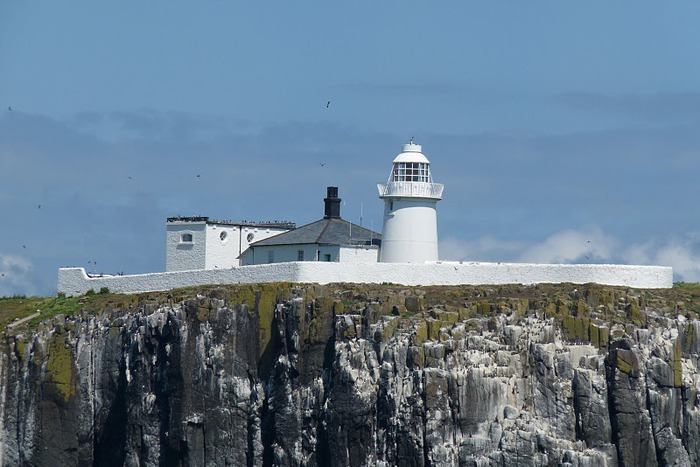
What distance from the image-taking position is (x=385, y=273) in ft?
337

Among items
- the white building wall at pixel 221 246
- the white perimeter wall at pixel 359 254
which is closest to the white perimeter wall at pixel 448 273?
the white perimeter wall at pixel 359 254

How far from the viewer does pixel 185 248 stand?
113 meters

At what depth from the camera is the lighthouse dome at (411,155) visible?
349 ft

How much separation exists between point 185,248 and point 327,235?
9.01m

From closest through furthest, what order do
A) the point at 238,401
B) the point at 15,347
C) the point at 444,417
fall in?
the point at 444,417
the point at 238,401
the point at 15,347

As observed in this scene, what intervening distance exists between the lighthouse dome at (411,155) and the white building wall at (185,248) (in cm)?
1176

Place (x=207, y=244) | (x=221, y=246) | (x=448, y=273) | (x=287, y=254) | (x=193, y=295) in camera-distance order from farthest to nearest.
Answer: (x=221, y=246) → (x=207, y=244) → (x=287, y=254) → (x=193, y=295) → (x=448, y=273)

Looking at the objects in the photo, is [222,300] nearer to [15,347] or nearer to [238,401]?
[238,401]

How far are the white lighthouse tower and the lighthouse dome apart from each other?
0.05 meters

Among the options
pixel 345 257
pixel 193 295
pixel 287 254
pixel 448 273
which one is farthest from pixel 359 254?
pixel 193 295

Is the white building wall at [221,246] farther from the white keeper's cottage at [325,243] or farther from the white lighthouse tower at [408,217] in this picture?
the white lighthouse tower at [408,217]

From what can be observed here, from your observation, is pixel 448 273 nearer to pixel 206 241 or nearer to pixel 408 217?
pixel 408 217

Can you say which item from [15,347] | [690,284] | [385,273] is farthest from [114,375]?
[690,284]

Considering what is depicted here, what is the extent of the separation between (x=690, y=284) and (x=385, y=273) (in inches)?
597
